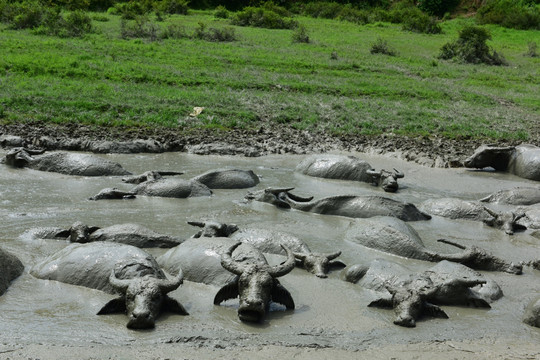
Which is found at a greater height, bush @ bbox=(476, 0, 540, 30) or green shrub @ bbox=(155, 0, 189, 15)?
bush @ bbox=(476, 0, 540, 30)

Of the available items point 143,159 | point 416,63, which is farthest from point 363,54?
point 143,159

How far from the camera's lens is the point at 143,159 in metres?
12.5

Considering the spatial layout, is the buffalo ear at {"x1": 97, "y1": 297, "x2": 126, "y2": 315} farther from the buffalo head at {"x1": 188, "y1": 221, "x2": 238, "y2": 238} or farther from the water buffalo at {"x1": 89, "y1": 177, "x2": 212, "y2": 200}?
the water buffalo at {"x1": 89, "y1": 177, "x2": 212, "y2": 200}

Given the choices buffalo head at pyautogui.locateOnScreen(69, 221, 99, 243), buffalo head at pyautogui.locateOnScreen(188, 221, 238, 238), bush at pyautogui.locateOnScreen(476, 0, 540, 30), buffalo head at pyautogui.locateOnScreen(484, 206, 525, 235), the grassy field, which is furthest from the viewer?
bush at pyautogui.locateOnScreen(476, 0, 540, 30)

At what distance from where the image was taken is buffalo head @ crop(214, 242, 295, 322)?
218 inches

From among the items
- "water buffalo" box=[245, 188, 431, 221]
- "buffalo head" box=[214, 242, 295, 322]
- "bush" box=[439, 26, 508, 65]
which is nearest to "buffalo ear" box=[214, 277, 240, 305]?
"buffalo head" box=[214, 242, 295, 322]

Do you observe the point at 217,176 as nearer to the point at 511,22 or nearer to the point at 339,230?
the point at 339,230

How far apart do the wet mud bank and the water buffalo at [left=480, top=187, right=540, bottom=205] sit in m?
2.65

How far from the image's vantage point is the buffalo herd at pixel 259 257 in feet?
18.8

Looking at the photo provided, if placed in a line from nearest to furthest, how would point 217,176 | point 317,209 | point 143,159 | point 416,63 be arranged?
point 317,209
point 217,176
point 143,159
point 416,63

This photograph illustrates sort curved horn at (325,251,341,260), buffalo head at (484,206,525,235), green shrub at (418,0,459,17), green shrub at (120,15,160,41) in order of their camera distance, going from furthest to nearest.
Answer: green shrub at (418,0,459,17) → green shrub at (120,15,160,41) → buffalo head at (484,206,525,235) → curved horn at (325,251,341,260)

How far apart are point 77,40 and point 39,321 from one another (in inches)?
845

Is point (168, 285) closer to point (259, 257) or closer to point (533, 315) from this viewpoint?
point (259, 257)

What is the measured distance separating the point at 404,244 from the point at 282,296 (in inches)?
87.3
